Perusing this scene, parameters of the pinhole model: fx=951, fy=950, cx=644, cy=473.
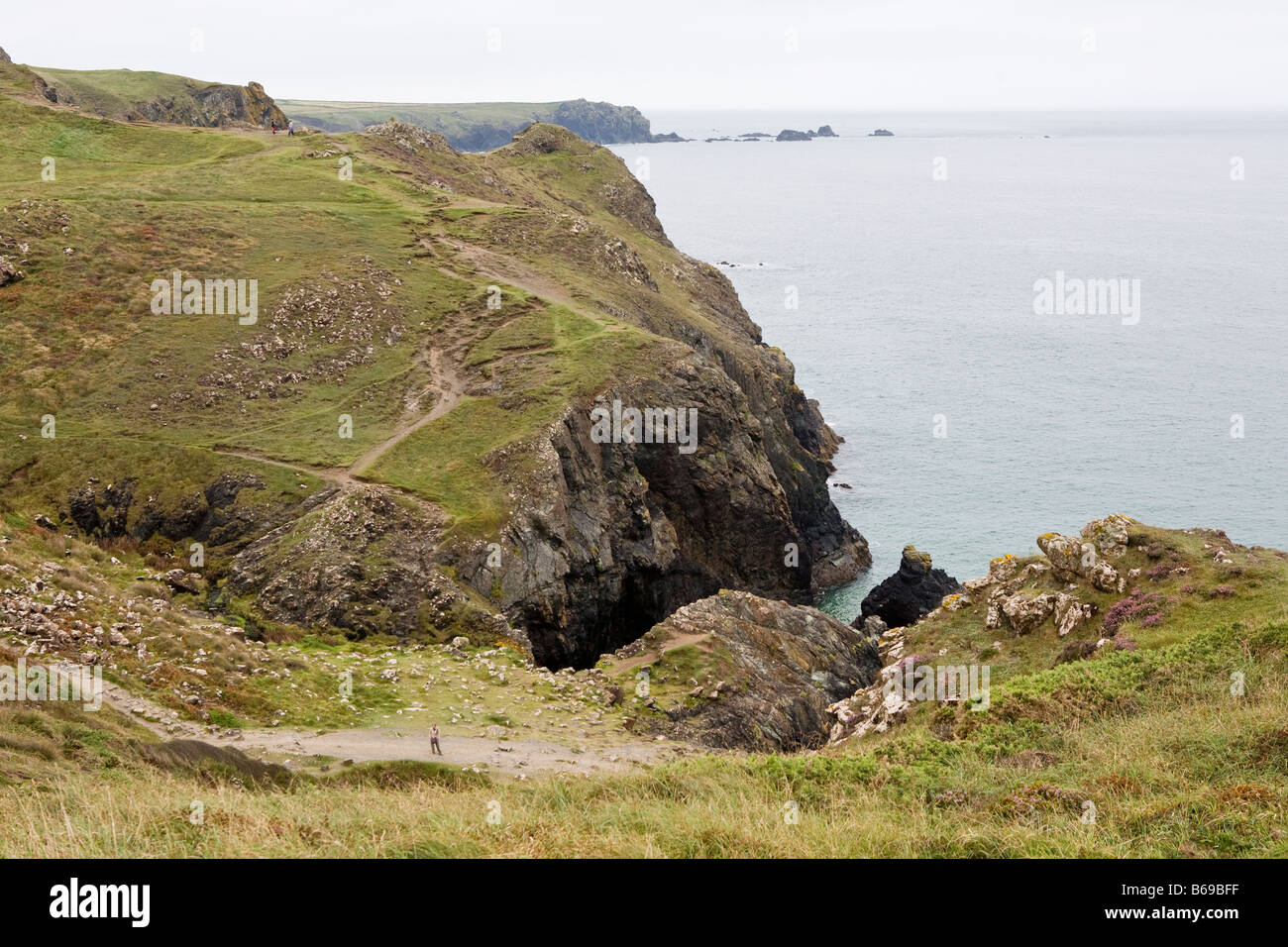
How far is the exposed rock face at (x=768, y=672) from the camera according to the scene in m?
37.3

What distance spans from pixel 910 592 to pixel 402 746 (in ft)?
131

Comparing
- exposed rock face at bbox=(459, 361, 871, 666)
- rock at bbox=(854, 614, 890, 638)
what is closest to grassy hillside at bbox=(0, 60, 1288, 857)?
exposed rock face at bbox=(459, 361, 871, 666)

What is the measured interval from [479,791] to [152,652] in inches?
641

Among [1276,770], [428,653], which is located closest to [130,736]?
[428,653]

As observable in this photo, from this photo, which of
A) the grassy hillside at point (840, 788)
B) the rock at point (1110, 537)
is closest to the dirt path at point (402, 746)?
the grassy hillside at point (840, 788)

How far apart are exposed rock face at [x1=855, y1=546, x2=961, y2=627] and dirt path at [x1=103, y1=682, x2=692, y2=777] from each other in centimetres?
3187

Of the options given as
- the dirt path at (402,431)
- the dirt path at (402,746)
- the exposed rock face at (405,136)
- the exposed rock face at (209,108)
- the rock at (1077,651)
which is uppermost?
the exposed rock face at (209,108)

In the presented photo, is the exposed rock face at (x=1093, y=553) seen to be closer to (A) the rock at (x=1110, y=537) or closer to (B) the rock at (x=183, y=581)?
(A) the rock at (x=1110, y=537)

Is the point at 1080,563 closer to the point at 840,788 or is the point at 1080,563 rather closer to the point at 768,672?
the point at 768,672

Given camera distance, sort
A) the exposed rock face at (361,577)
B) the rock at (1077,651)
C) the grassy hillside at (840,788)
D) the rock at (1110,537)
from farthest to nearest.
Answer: the exposed rock face at (361,577)
the rock at (1110,537)
the rock at (1077,651)
the grassy hillside at (840,788)

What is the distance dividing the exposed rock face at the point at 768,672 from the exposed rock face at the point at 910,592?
1083 centimetres

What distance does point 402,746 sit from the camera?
30062 mm

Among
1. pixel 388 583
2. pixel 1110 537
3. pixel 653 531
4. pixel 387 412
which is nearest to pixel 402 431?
pixel 387 412

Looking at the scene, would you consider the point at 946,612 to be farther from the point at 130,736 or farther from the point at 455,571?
the point at 130,736
